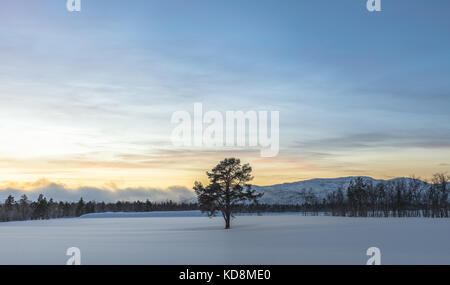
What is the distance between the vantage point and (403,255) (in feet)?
105

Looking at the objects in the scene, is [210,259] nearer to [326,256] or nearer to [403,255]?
[326,256]

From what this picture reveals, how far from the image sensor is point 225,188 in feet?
251

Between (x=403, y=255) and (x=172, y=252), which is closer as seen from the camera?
(x=403, y=255)

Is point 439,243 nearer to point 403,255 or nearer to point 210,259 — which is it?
point 403,255

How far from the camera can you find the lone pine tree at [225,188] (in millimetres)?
75812

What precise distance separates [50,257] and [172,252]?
9160mm

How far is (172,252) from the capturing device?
35.0m

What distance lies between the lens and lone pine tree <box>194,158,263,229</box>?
75.8 metres
